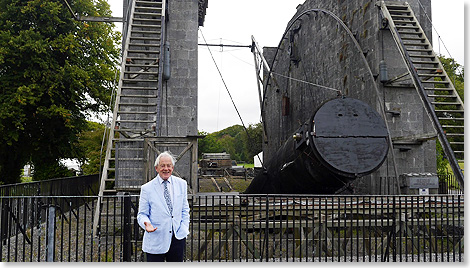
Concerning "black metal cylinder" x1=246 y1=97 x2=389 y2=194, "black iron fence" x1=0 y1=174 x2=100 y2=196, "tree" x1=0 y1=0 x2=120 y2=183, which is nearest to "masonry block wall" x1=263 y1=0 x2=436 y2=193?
"black metal cylinder" x1=246 y1=97 x2=389 y2=194

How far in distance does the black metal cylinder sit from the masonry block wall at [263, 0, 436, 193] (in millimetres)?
2729

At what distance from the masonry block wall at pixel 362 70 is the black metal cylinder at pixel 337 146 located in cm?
273

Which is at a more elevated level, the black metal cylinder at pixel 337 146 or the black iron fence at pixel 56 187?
the black metal cylinder at pixel 337 146

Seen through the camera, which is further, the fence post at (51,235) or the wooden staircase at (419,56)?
the wooden staircase at (419,56)

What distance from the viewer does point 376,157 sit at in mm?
9734

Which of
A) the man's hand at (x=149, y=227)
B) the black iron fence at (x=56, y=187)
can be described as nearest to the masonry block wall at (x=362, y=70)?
the man's hand at (x=149, y=227)

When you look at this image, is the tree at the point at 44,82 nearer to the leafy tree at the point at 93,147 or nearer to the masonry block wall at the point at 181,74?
the leafy tree at the point at 93,147

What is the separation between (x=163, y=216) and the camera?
452 centimetres

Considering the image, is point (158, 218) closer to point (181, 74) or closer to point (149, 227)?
point (149, 227)

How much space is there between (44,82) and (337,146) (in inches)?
538

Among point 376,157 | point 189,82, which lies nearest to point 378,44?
point 376,157

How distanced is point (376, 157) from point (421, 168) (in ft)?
13.4

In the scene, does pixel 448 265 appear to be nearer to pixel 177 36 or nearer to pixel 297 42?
pixel 177 36

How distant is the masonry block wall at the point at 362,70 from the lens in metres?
13.0
